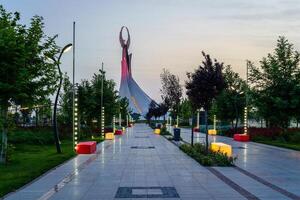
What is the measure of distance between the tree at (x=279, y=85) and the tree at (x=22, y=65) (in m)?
18.1

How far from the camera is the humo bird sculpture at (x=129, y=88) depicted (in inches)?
5945

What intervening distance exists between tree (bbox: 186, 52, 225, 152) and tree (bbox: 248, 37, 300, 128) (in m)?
10.3

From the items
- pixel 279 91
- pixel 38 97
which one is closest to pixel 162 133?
pixel 279 91

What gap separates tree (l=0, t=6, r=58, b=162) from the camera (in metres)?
18.9

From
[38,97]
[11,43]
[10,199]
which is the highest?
[11,43]

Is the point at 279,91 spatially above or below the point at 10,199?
above

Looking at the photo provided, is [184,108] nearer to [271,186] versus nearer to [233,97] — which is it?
[233,97]

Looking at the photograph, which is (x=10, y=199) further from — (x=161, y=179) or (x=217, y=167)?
(x=217, y=167)

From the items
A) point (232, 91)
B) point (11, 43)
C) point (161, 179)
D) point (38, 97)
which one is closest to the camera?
point (161, 179)

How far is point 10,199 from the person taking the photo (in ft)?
40.3

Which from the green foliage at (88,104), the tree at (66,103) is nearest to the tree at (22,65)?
the green foliage at (88,104)

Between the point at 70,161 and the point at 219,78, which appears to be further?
the point at 219,78

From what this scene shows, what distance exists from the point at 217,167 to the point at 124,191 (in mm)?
7401

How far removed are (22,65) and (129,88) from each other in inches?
5665
